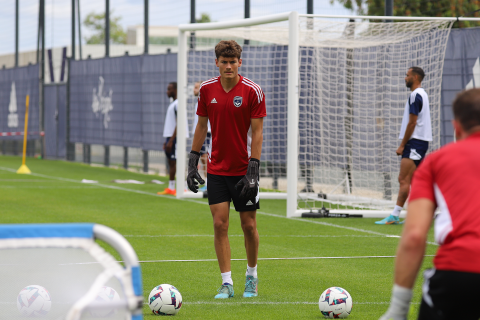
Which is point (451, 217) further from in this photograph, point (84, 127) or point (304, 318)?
point (84, 127)

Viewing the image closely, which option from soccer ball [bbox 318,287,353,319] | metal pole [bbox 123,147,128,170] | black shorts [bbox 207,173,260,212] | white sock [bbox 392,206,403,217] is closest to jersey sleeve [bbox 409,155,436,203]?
soccer ball [bbox 318,287,353,319]

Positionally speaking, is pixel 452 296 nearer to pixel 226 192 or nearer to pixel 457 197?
pixel 457 197

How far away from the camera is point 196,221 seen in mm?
11164

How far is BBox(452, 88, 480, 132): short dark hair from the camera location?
2.93m

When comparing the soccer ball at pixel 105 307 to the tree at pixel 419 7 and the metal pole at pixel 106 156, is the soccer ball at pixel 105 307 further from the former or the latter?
the tree at pixel 419 7

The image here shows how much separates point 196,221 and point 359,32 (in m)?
4.44

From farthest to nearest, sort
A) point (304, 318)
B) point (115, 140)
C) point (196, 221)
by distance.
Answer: point (115, 140), point (196, 221), point (304, 318)

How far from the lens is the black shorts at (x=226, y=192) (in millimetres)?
6176

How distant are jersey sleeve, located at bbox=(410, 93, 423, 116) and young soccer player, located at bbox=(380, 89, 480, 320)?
7.57m

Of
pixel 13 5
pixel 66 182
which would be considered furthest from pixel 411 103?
pixel 13 5

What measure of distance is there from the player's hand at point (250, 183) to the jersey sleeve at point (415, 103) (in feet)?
16.2

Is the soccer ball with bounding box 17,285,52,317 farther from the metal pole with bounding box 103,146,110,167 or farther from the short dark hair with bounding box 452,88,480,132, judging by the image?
the metal pole with bounding box 103,146,110,167

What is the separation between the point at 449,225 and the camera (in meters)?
2.93

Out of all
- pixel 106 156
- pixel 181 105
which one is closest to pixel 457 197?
pixel 181 105
